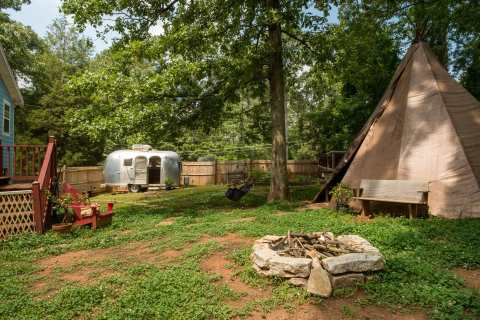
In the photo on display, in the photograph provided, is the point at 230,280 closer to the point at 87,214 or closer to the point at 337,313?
the point at 337,313

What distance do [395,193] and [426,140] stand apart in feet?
5.45

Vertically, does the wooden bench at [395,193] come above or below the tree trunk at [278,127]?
below

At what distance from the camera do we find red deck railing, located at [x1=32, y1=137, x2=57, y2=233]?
25.8 ft

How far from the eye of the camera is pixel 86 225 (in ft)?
27.9

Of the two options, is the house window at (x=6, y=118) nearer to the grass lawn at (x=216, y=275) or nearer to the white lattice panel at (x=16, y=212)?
the white lattice panel at (x=16, y=212)

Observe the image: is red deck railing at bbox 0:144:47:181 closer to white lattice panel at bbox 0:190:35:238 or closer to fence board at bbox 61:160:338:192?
white lattice panel at bbox 0:190:35:238

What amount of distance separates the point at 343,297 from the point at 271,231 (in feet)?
9.52

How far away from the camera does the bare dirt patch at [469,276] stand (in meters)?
4.37

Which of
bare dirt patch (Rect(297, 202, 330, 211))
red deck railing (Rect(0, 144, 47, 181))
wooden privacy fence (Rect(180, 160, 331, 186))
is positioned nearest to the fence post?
red deck railing (Rect(0, 144, 47, 181))

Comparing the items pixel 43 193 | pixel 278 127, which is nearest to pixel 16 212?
pixel 43 193

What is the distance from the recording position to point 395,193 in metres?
8.16

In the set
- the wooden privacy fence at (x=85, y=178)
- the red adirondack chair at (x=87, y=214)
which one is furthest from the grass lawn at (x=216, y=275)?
the wooden privacy fence at (x=85, y=178)

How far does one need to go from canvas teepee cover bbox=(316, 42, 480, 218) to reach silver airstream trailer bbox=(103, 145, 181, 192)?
11672 mm

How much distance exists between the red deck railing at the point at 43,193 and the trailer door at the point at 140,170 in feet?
32.7
